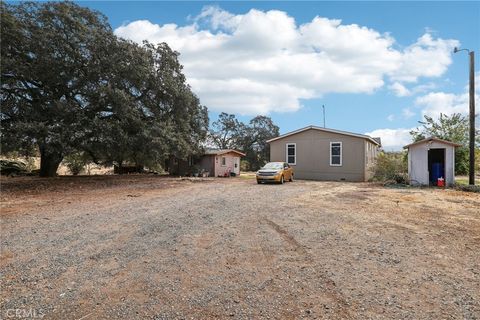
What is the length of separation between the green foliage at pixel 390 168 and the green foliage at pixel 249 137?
23.5 metres

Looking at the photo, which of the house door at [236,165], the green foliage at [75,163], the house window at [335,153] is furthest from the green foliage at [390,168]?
the green foliage at [75,163]

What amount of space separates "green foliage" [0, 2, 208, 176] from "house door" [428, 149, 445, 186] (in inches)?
563

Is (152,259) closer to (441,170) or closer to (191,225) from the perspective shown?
(191,225)

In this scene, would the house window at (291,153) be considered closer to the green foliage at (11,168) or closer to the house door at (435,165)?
the house door at (435,165)

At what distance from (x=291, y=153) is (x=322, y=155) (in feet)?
7.95

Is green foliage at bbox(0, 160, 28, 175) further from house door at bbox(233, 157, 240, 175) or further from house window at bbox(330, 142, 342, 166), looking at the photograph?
house window at bbox(330, 142, 342, 166)

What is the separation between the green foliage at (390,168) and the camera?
59.6 feet

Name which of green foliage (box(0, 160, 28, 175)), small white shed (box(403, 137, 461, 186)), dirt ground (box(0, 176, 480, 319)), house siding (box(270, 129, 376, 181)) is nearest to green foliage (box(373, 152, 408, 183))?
small white shed (box(403, 137, 461, 186))

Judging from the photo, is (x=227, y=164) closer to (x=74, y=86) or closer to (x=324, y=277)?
(x=74, y=86)

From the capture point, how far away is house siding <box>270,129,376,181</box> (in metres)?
21.6

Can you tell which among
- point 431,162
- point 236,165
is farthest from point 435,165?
point 236,165

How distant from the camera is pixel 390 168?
62.7ft

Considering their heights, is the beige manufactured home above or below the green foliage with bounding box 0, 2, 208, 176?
below

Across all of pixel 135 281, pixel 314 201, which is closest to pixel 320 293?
pixel 135 281
